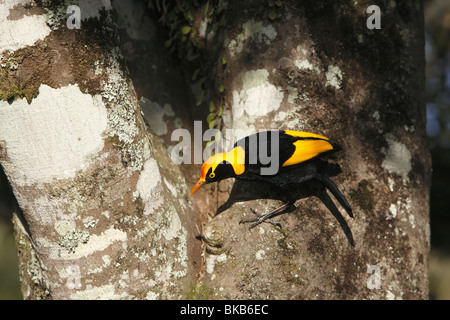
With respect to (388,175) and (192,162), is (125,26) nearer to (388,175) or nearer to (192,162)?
(192,162)

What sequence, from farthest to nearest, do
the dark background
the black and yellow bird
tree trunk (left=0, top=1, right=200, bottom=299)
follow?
the dark background → the black and yellow bird → tree trunk (left=0, top=1, right=200, bottom=299)

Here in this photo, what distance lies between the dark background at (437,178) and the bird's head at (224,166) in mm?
2677

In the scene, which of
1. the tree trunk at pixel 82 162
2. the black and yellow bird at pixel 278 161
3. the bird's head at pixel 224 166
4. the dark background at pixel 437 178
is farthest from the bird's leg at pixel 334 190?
the dark background at pixel 437 178

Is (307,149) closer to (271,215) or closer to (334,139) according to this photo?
(334,139)

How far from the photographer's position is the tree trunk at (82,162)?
1.96 meters

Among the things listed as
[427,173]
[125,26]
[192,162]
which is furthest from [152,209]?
[427,173]

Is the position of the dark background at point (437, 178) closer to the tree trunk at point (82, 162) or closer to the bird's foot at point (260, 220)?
the tree trunk at point (82, 162)

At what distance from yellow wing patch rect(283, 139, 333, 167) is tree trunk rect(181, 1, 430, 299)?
12 cm

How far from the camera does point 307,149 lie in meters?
2.60

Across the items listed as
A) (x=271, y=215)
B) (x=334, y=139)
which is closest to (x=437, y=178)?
(x=334, y=139)

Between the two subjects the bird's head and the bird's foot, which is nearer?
the bird's foot

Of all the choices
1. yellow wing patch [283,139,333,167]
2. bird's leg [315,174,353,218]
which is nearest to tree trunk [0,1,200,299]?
yellow wing patch [283,139,333,167]

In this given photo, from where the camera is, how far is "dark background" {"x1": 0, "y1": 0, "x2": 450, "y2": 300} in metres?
4.52

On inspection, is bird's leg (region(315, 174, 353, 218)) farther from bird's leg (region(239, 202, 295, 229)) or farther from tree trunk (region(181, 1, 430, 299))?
bird's leg (region(239, 202, 295, 229))
